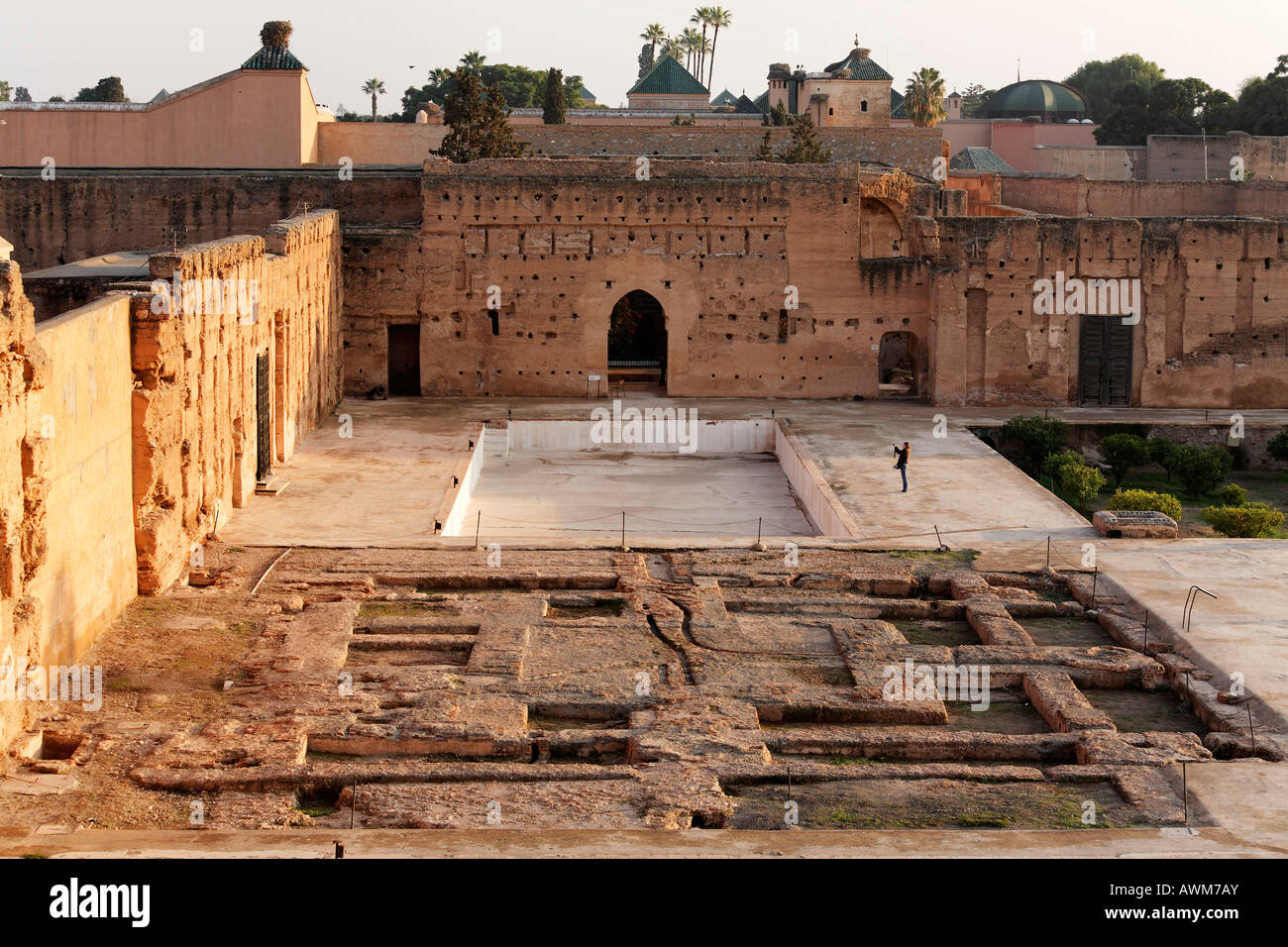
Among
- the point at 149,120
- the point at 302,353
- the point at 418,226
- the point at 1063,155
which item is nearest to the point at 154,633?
the point at 302,353

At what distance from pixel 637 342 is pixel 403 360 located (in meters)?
6.78

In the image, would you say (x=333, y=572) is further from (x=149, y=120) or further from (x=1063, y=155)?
(x=1063, y=155)

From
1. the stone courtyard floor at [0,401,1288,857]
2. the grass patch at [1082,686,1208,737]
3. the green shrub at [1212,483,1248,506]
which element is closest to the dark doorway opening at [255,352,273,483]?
the stone courtyard floor at [0,401,1288,857]

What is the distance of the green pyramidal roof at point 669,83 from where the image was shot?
5691 centimetres

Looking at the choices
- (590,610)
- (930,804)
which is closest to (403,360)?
(590,610)

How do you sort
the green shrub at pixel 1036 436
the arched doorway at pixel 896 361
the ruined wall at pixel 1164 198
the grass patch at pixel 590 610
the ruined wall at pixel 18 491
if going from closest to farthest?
the ruined wall at pixel 18 491
the grass patch at pixel 590 610
the green shrub at pixel 1036 436
the arched doorway at pixel 896 361
the ruined wall at pixel 1164 198

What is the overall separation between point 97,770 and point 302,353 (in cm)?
1356

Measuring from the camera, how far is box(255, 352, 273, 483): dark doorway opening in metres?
21.1

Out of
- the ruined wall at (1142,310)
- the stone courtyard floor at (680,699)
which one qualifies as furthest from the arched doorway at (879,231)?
the stone courtyard floor at (680,699)

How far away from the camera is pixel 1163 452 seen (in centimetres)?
2547

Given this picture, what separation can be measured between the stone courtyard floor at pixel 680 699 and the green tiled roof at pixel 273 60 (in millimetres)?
16585

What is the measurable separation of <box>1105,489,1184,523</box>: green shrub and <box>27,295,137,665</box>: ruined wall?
1196 cm

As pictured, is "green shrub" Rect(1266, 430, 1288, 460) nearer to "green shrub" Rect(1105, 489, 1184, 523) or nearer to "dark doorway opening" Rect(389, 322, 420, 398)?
"green shrub" Rect(1105, 489, 1184, 523)

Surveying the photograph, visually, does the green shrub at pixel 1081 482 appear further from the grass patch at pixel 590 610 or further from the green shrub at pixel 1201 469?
the grass patch at pixel 590 610
